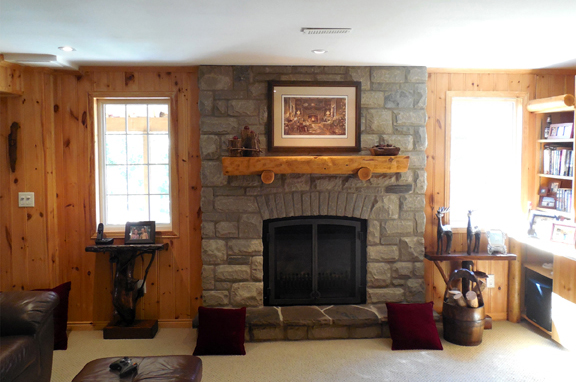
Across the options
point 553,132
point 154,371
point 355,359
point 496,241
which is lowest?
point 355,359

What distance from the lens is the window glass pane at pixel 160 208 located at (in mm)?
4230

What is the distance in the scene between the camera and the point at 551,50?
346cm

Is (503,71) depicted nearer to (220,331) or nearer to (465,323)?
(465,323)

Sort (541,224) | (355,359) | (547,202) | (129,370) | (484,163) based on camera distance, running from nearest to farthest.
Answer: (129,370) → (355,359) → (541,224) → (547,202) → (484,163)

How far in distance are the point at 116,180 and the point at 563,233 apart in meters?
3.92

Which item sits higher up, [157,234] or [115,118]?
[115,118]

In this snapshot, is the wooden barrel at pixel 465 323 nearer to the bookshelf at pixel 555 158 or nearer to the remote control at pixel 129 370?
the bookshelf at pixel 555 158

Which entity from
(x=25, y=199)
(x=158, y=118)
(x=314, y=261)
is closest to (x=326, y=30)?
(x=158, y=118)

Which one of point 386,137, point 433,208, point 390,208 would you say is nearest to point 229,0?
point 386,137

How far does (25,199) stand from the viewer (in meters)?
3.98

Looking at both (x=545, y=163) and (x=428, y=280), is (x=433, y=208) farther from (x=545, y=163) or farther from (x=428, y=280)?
(x=545, y=163)

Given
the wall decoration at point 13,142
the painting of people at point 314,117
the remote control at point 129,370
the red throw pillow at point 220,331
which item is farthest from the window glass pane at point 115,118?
the remote control at point 129,370

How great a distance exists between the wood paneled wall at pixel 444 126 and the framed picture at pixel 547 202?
4.2 inches

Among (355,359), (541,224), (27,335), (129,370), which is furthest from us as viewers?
(541,224)
